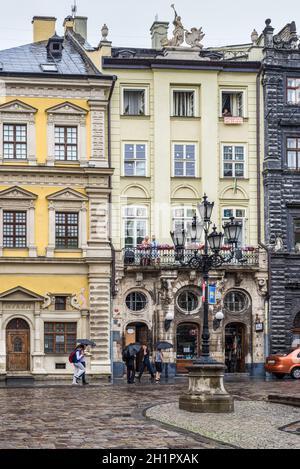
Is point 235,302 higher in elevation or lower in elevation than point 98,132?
lower

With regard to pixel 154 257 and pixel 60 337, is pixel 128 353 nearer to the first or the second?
pixel 60 337

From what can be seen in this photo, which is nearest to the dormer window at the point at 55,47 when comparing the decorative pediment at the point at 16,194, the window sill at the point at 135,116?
the window sill at the point at 135,116

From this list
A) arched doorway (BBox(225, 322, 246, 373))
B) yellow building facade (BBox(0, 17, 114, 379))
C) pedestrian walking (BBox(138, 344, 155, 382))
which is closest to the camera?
pedestrian walking (BBox(138, 344, 155, 382))

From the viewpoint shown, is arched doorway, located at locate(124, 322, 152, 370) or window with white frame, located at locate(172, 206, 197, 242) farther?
window with white frame, located at locate(172, 206, 197, 242)

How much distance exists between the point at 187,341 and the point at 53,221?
28.4 feet

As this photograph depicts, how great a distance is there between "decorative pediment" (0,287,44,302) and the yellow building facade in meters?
0.04

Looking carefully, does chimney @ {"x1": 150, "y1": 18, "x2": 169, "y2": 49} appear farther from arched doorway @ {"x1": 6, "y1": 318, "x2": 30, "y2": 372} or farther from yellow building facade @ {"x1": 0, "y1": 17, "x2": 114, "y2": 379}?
arched doorway @ {"x1": 6, "y1": 318, "x2": 30, "y2": 372}

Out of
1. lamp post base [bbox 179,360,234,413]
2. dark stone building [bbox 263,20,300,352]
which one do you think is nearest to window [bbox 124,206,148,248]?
dark stone building [bbox 263,20,300,352]

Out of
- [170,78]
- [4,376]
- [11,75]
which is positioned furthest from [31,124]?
[4,376]

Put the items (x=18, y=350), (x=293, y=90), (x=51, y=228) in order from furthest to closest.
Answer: (x=293, y=90), (x=51, y=228), (x=18, y=350)

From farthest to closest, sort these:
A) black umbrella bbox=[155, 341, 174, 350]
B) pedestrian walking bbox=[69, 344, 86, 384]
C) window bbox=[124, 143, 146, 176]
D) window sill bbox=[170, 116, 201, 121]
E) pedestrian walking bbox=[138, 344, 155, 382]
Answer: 1. window sill bbox=[170, 116, 201, 121]
2. window bbox=[124, 143, 146, 176]
3. black umbrella bbox=[155, 341, 174, 350]
4. pedestrian walking bbox=[138, 344, 155, 382]
5. pedestrian walking bbox=[69, 344, 86, 384]

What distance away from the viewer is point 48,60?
48219mm

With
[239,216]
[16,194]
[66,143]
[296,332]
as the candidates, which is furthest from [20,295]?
[296,332]

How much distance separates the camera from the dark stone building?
47.2m
